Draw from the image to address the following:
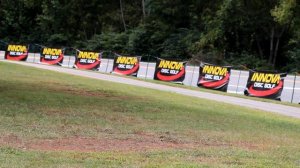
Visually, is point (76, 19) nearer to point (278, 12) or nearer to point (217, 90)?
point (278, 12)

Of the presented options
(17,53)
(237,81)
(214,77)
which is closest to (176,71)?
(214,77)

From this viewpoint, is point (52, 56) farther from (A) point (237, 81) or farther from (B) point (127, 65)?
(A) point (237, 81)

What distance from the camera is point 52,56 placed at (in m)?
37.4

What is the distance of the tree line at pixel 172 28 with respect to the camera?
1687 inches

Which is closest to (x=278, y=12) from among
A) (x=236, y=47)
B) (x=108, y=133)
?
(x=236, y=47)

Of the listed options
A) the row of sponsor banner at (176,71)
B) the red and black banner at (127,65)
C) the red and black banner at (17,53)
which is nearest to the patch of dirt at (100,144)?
the row of sponsor banner at (176,71)

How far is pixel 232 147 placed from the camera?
31.3 feet

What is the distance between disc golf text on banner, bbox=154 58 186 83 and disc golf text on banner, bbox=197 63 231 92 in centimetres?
157

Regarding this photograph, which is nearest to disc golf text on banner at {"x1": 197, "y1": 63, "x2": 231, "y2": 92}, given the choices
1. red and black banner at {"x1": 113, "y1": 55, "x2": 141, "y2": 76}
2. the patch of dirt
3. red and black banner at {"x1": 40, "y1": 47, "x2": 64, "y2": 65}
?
red and black banner at {"x1": 113, "y1": 55, "x2": 141, "y2": 76}

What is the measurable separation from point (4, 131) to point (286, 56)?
36.2m

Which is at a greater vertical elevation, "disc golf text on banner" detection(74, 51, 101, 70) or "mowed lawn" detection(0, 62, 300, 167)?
"mowed lawn" detection(0, 62, 300, 167)

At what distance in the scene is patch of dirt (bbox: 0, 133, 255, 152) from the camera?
8.52 meters

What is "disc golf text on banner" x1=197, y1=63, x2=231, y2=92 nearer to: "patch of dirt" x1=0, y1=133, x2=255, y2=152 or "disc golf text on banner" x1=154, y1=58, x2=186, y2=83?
"disc golf text on banner" x1=154, y1=58, x2=186, y2=83

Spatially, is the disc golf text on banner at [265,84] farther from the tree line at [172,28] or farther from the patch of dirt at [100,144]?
the tree line at [172,28]
